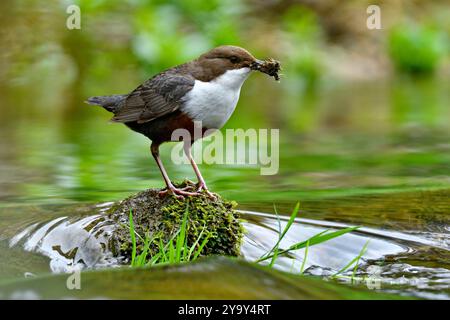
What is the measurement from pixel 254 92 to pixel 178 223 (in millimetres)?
9931

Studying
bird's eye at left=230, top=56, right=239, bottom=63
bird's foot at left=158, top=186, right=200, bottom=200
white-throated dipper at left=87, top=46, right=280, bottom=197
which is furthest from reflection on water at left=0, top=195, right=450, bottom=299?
bird's eye at left=230, top=56, right=239, bottom=63

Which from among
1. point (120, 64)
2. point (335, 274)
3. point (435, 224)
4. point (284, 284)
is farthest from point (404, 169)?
point (120, 64)

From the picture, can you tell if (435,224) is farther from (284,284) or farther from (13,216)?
(13,216)

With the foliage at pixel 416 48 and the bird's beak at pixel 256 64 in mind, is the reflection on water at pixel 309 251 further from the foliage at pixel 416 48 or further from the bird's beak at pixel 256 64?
the foliage at pixel 416 48

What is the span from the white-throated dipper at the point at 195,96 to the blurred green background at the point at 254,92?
4.22 feet

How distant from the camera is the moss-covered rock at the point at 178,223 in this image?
4098mm

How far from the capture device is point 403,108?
458 inches

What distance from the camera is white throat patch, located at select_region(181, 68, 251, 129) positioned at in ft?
14.0

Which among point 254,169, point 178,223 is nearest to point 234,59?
point 178,223

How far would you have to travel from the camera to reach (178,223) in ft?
13.5

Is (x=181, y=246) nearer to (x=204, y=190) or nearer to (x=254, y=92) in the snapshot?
(x=204, y=190)

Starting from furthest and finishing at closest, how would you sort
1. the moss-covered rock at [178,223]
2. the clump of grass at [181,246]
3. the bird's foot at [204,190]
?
the bird's foot at [204,190], the moss-covered rock at [178,223], the clump of grass at [181,246]

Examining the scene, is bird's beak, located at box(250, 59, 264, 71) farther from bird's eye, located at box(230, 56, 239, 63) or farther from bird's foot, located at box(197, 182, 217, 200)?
bird's foot, located at box(197, 182, 217, 200)

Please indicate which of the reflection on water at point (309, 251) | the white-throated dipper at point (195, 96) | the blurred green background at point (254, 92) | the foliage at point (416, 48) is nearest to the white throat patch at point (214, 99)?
the white-throated dipper at point (195, 96)
